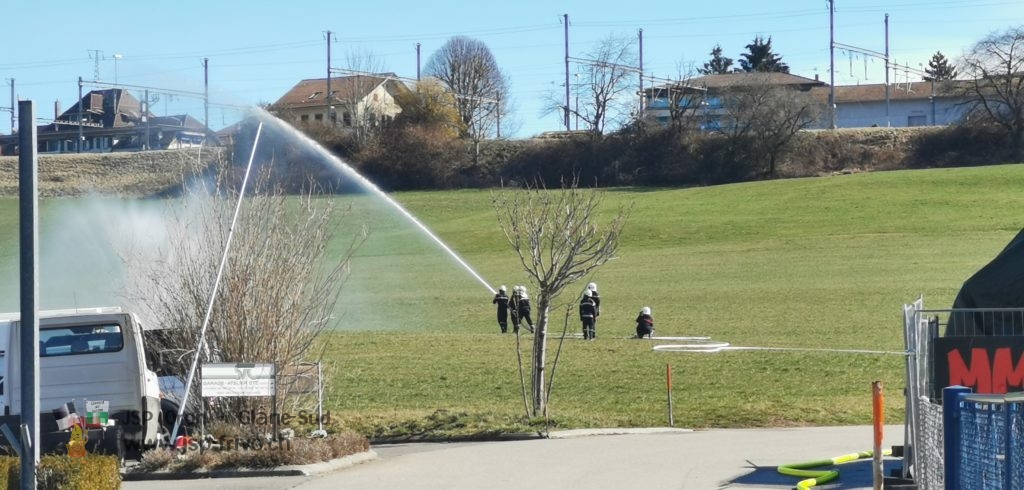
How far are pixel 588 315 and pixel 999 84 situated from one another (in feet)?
220

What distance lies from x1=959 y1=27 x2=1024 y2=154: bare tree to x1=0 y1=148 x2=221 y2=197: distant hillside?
59.0 metres

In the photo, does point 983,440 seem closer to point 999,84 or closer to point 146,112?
point 146,112

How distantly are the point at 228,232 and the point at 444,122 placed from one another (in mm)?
79313

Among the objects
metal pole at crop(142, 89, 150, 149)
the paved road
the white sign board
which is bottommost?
the paved road

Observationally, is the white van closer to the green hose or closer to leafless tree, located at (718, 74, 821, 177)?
the green hose

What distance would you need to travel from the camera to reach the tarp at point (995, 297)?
14898mm

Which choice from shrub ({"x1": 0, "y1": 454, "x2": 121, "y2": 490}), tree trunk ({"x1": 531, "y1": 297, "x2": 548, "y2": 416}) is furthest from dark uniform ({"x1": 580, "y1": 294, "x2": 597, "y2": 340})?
shrub ({"x1": 0, "y1": 454, "x2": 121, "y2": 490})

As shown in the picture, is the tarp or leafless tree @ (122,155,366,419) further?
leafless tree @ (122,155,366,419)

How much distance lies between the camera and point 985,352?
12.0 metres

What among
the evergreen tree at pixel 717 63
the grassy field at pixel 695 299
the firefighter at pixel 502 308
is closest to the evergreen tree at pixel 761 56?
the evergreen tree at pixel 717 63

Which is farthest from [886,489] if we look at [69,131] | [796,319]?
[69,131]

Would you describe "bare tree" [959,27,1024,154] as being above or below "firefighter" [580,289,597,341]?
above

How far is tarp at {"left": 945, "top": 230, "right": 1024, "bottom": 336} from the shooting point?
1490 centimetres

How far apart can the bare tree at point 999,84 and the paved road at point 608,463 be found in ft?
248
